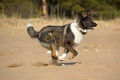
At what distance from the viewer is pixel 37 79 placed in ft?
26.8

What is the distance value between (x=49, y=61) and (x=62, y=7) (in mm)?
20371

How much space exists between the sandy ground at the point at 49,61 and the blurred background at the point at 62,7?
1067cm

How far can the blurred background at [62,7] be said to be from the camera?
28797 mm

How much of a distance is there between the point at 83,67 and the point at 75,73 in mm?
863

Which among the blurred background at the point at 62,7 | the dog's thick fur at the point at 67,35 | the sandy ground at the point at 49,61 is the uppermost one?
the dog's thick fur at the point at 67,35

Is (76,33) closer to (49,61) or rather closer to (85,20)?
(85,20)

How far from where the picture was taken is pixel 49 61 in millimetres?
10969

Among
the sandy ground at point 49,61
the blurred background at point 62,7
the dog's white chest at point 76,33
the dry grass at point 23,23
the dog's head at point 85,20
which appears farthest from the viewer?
the blurred background at point 62,7

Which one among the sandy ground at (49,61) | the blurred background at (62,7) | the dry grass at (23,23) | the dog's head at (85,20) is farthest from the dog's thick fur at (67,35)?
the blurred background at (62,7)

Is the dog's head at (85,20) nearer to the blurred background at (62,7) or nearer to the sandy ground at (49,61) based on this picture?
the sandy ground at (49,61)

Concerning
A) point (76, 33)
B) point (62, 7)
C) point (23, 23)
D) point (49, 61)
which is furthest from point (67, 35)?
point (62, 7)

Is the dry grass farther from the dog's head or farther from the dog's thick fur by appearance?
the dog's head

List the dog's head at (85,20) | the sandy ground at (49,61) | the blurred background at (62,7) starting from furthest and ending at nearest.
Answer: the blurred background at (62,7), the dog's head at (85,20), the sandy ground at (49,61)

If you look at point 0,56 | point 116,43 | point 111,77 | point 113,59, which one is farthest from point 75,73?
point 116,43
